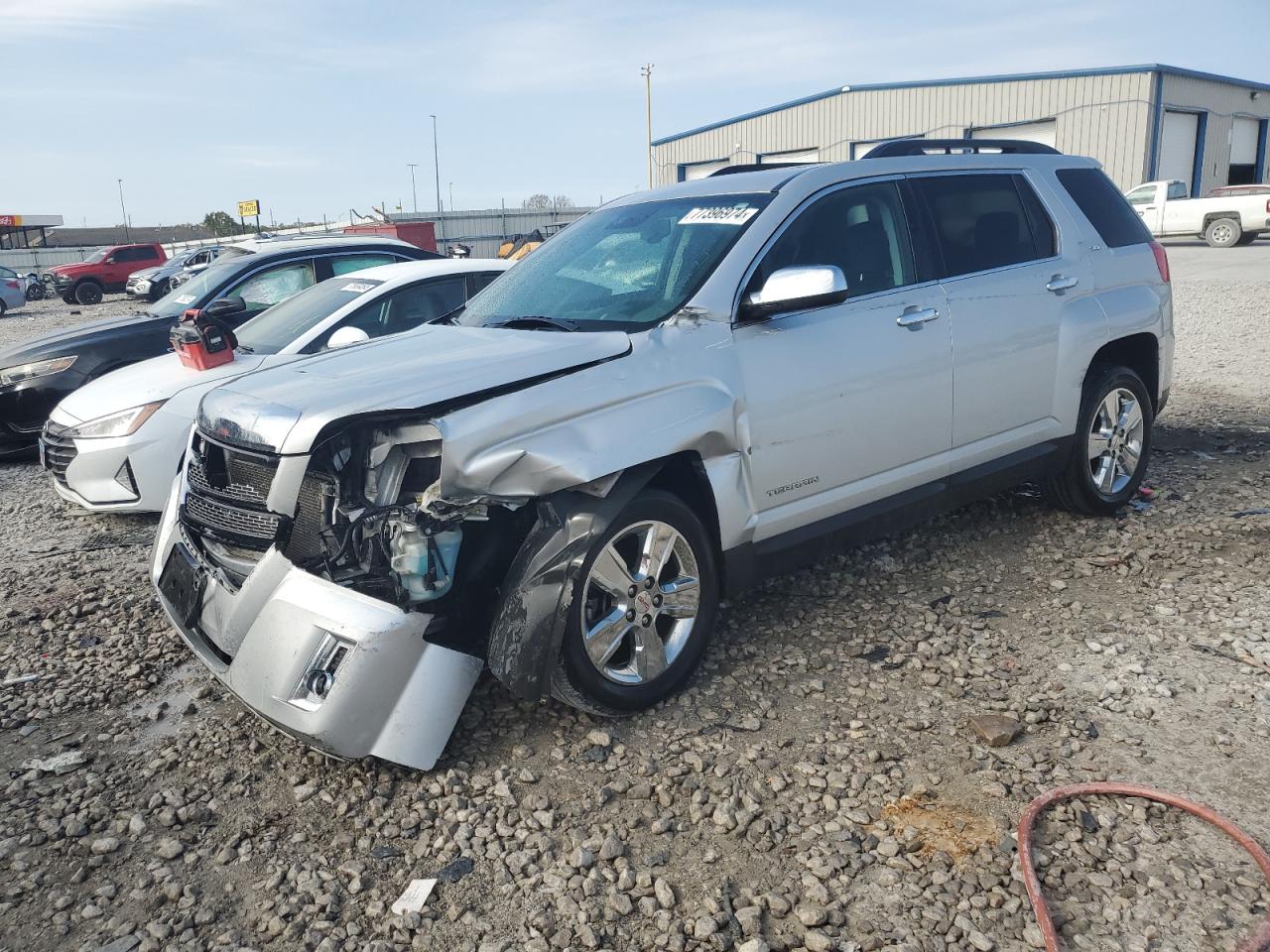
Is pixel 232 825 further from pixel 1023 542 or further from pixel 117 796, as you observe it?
pixel 1023 542

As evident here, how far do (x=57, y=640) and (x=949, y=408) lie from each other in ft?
13.4

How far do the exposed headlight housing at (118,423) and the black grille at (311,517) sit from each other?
3.13m

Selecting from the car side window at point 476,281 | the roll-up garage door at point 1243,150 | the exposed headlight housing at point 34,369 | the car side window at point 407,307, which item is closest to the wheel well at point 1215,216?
the roll-up garage door at point 1243,150

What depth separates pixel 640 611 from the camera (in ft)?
11.5

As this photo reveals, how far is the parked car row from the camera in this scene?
314 centimetres

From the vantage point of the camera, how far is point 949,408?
14.4 feet

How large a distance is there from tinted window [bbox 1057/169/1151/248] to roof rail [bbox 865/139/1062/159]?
212mm

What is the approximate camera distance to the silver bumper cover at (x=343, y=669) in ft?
9.93

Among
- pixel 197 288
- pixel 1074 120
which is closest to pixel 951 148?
pixel 197 288

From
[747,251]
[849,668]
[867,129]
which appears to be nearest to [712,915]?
[849,668]

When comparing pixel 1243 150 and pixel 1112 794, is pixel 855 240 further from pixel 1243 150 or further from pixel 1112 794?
pixel 1243 150

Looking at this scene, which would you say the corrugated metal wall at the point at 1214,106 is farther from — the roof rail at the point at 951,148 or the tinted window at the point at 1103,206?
the roof rail at the point at 951,148

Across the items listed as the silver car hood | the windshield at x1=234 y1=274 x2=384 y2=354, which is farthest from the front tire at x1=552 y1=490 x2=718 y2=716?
the windshield at x1=234 y1=274 x2=384 y2=354

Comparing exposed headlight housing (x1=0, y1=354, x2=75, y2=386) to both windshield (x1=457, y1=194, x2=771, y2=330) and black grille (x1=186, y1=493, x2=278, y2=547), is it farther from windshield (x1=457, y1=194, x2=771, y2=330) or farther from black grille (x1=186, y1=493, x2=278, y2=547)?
black grille (x1=186, y1=493, x2=278, y2=547)
